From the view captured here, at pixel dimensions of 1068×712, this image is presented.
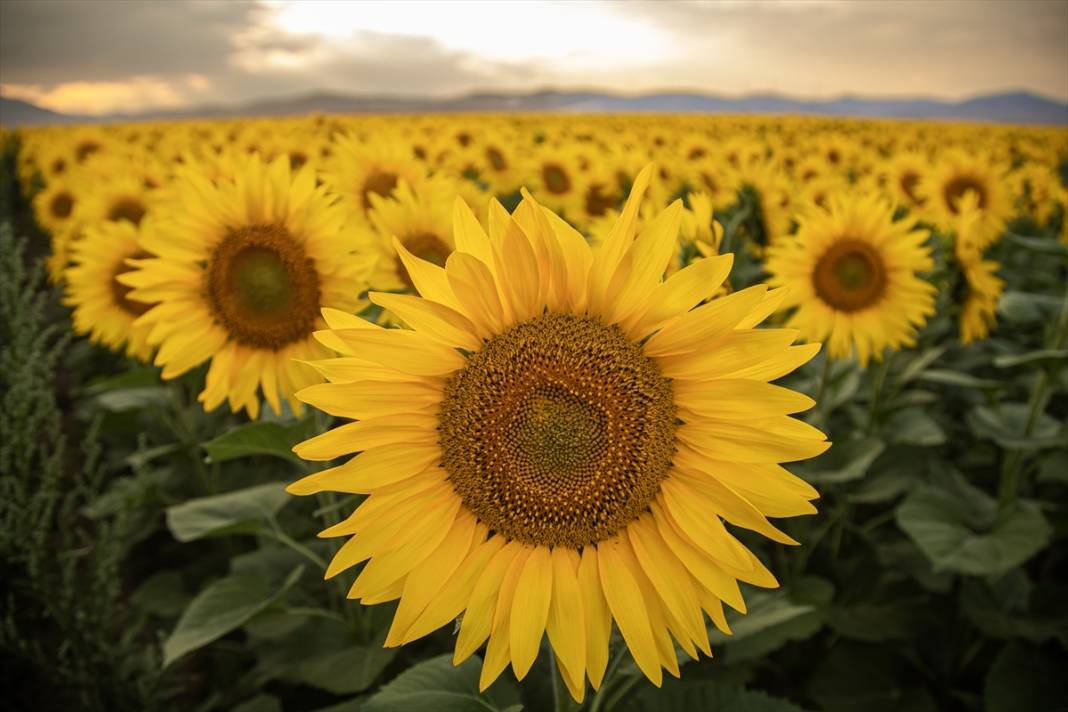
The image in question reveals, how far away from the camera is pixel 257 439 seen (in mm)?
2164

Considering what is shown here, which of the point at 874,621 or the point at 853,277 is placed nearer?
the point at 874,621

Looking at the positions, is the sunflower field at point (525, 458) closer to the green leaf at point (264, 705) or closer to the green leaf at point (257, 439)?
the green leaf at point (257, 439)

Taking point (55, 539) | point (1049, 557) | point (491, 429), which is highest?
point (491, 429)

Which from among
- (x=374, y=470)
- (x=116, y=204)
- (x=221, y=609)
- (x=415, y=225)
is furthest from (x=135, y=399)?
(x=374, y=470)

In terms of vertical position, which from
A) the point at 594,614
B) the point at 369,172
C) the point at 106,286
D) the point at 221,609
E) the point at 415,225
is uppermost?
the point at 369,172

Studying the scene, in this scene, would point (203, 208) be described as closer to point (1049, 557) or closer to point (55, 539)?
point (55, 539)

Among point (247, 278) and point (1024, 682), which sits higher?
point (247, 278)

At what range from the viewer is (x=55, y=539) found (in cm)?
463

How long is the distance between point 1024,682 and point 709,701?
187 cm

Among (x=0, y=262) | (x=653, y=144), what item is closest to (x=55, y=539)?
(x=0, y=262)

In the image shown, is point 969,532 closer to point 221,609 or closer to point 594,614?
point 594,614

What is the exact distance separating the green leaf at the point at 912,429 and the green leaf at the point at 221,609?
2728mm

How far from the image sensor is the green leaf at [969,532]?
110 inches

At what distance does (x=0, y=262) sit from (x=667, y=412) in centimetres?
317
